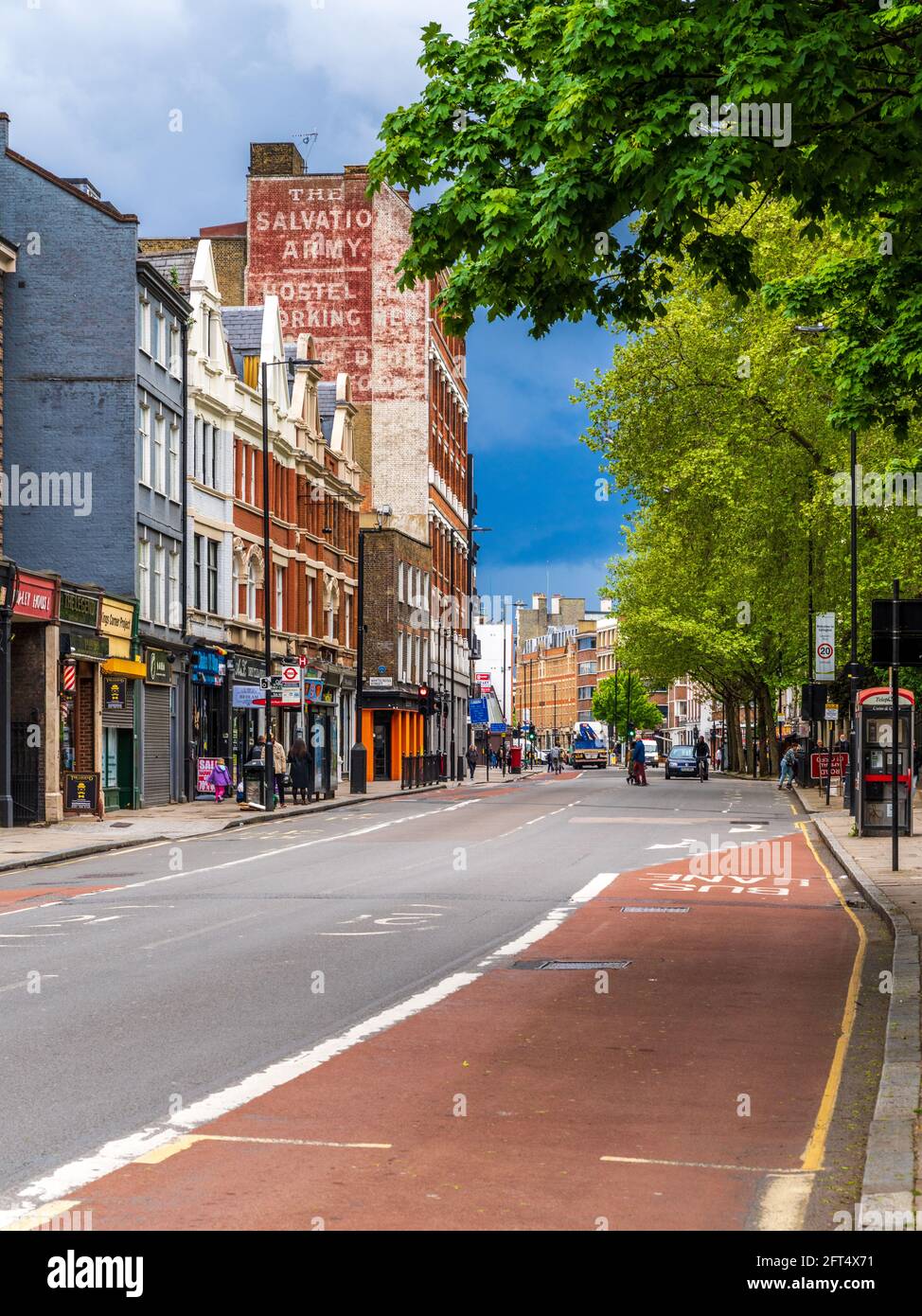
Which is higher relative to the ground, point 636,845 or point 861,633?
point 861,633

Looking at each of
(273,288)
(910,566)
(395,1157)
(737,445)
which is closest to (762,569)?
(737,445)

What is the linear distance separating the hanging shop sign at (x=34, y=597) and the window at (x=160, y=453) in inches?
397

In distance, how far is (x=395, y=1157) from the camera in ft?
23.9

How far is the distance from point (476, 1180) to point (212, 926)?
9.76 m

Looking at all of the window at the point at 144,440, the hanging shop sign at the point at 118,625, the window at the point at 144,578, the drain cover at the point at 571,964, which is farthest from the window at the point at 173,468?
the drain cover at the point at 571,964

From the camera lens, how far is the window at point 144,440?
4447 centimetres

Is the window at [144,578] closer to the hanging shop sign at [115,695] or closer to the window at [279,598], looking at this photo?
the hanging shop sign at [115,695]

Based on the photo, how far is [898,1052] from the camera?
945cm

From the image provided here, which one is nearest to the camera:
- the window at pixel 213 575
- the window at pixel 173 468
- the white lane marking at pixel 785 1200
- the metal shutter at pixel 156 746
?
the white lane marking at pixel 785 1200

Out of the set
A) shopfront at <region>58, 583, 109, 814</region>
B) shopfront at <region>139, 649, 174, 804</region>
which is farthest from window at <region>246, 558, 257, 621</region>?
shopfront at <region>58, 583, 109, 814</region>

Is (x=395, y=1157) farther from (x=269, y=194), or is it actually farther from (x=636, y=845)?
(x=269, y=194)

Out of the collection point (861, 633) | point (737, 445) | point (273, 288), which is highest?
point (273, 288)

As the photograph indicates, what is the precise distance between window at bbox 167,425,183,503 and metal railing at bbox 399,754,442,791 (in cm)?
1665

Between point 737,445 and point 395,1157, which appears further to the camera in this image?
point 737,445
